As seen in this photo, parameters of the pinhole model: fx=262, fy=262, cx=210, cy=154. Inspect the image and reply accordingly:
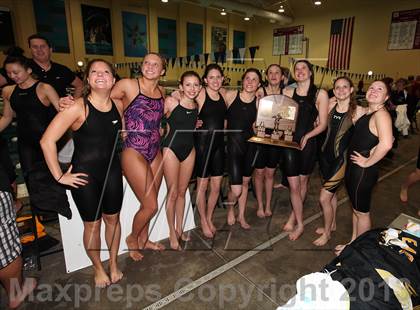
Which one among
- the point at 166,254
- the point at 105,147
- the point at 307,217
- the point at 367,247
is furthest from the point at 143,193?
the point at 307,217

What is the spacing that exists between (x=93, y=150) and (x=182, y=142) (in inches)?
33.1

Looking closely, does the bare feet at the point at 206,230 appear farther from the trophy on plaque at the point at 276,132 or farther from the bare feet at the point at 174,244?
the trophy on plaque at the point at 276,132

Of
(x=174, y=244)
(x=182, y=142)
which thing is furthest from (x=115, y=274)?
(x=182, y=142)

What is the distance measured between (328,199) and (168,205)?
5.60ft

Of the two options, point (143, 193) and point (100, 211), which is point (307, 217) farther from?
point (100, 211)

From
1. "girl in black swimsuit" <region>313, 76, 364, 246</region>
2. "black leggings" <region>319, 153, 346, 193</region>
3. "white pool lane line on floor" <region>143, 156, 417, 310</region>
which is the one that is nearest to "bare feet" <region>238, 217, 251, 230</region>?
"white pool lane line on floor" <region>143, 156, 417, 310</region>

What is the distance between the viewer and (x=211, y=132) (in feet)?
8.94

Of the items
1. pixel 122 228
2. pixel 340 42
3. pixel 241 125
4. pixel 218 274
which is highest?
pixel 340 42

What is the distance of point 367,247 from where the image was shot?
1.65 metres

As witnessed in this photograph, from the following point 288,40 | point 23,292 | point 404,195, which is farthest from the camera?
point 288,40

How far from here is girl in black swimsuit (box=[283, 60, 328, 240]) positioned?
2746mm

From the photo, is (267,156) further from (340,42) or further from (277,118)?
(340,42)

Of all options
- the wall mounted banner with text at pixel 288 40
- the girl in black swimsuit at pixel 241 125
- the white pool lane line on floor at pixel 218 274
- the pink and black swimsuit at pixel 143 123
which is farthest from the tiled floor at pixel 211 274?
the wall mounted banner with text at pixel 288 40

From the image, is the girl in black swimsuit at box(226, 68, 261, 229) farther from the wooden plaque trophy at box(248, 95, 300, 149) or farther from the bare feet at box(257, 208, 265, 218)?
the bare feet at box(257, 208, 265, 218)
